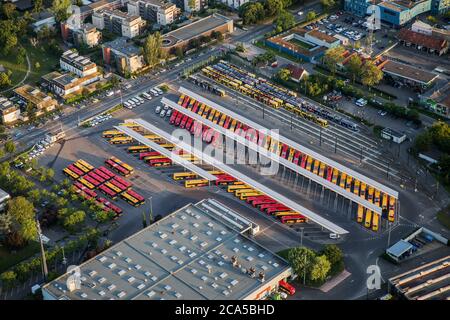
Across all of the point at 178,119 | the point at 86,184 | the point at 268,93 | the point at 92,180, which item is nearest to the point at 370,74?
the point at 268,93

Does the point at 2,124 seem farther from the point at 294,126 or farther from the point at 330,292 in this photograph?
the point at 330,292

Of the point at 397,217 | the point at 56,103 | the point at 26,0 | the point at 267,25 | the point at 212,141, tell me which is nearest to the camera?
the point at 397,217

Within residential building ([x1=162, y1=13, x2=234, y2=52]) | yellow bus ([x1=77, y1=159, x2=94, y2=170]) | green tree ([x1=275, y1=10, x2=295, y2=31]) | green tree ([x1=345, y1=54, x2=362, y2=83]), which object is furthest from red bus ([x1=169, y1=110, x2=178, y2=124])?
green tree ([x1=275, y1=10, x2=295, y2=31])

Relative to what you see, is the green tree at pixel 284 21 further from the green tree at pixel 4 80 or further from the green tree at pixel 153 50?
the green tree at pixel 4 80

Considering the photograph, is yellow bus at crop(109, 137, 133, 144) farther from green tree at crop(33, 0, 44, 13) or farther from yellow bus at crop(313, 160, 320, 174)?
green tree at crop(33, 0, 44, 13)

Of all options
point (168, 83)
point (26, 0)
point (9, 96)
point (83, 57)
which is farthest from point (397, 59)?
point (26, 0)

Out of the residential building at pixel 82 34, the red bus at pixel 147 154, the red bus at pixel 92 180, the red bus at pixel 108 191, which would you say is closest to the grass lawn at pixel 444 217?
the red bus at pixel 147 154
